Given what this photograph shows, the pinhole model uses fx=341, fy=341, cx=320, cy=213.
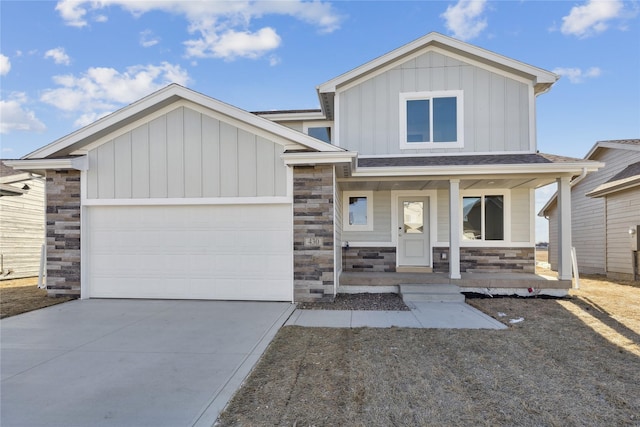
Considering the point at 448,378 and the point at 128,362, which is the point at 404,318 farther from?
the point at 128,362

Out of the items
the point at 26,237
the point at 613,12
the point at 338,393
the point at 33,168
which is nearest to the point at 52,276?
the point at 33,168

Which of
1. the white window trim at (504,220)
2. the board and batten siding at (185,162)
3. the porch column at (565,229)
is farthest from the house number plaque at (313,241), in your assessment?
the porch column at (565,229)

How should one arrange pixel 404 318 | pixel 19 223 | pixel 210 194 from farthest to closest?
1. pixel 19 223
2. pixel 210 194
3. pixel 404 318

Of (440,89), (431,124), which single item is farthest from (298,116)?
(440,89)

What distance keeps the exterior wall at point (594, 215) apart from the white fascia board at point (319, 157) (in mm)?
11302

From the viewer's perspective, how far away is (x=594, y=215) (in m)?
13.2

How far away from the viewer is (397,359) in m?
4.01

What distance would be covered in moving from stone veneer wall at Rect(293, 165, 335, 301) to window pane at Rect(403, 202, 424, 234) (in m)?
3.45

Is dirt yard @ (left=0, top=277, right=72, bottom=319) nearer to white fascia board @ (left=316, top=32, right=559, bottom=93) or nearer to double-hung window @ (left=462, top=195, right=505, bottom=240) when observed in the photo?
white fascia board @ (left=316, top=32, right=559, bottom=93)

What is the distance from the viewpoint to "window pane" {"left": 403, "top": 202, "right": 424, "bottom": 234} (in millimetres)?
9680

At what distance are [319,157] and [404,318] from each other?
343 centimetres

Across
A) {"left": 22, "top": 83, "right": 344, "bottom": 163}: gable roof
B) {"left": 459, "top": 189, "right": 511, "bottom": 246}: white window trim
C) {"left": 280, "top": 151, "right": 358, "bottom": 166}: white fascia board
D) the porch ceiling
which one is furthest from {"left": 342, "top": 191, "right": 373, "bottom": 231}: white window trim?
{"left": 22, "top": 83, "right": 344, "bottom": 163}: gable roof

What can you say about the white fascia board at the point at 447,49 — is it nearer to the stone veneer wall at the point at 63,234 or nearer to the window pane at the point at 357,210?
the window pane at the point at 357,210

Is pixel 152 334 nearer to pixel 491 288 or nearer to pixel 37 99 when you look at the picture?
pixel 491 288
